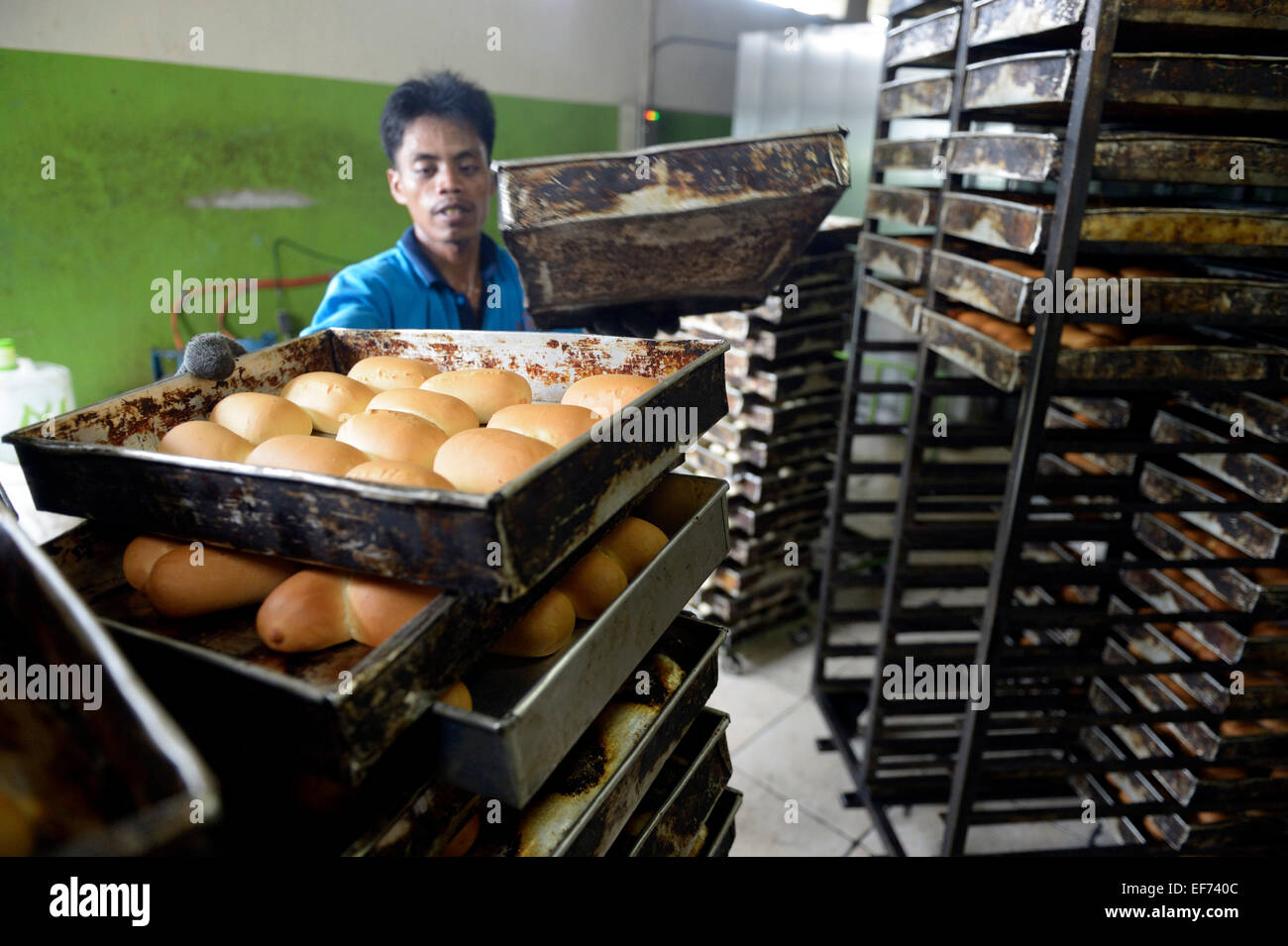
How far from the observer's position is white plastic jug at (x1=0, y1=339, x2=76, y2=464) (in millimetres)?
1995

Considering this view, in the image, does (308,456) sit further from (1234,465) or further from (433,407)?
(1234,465)

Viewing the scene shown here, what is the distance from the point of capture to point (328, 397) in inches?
46.4

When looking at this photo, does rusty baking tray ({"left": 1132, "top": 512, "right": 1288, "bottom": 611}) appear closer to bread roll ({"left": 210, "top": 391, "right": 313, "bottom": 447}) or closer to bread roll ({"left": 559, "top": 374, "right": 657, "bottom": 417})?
bread roll ({"left": 559, "top": 374, "right": 657, "bottom": 417})

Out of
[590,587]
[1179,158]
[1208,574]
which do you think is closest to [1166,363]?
[1179,158]

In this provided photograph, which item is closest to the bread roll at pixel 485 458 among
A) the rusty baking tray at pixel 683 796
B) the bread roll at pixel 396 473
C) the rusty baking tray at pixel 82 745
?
the bread roll at pixel 396 473

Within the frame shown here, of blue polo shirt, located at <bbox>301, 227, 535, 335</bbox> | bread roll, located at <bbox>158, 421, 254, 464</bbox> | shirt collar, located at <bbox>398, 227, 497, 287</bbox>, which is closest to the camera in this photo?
bread roll, located at <bbox>158, 421, 254, 464</bbox>

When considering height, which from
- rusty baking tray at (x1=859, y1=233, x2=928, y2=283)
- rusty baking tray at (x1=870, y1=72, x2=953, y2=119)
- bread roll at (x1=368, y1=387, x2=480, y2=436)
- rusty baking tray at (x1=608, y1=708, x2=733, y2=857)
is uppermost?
rusty baking tray at (x1=870, y1=72, x2=953, y2=119)

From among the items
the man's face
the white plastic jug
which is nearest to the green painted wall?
the white plastic jug

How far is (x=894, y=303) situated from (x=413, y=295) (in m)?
1.64

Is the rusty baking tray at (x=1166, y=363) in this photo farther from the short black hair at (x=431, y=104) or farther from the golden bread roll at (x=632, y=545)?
the short black hair at (x=431, y=104)

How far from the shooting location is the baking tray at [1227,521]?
6.70 ft

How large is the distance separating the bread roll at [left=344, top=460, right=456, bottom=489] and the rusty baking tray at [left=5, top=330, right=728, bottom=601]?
0.26ft
